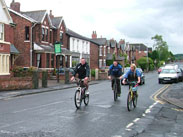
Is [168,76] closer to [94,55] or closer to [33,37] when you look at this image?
[33,37]

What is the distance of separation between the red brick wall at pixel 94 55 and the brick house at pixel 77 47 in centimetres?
195

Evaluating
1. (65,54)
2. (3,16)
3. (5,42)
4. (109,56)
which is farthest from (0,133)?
(109,56)

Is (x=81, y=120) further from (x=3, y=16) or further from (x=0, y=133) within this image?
(x=3, y=16)

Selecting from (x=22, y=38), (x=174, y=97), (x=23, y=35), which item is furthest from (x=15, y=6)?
(x=174, y=97)

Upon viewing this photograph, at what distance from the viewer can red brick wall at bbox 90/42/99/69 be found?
4994 centimetres

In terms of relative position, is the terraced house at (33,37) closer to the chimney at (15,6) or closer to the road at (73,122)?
the chimney at (15,6)

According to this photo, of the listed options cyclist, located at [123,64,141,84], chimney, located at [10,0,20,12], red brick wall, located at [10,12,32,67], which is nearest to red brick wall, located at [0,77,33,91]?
cyclist, located at [123,64,141,84]

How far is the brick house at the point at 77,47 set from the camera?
40281 millimetres

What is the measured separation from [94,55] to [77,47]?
9.12 metres

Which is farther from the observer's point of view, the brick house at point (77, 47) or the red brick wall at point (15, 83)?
the brick house at point (77, 47)

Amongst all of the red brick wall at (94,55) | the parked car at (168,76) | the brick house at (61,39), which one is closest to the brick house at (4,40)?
the brick house at (61,39)

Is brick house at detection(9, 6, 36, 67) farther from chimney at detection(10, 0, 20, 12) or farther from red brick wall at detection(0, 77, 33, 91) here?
red brick wall at detection(0, 77, 33, 91)

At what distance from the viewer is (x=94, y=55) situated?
51594 millimetres

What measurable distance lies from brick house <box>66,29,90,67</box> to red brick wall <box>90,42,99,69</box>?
1.95m
